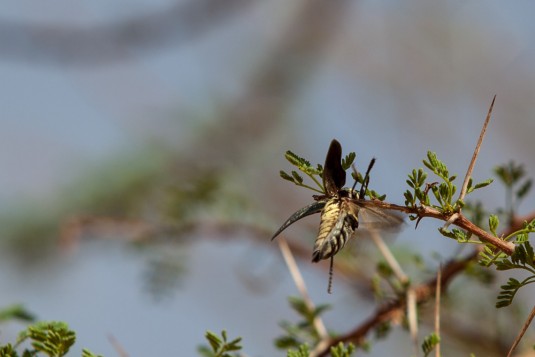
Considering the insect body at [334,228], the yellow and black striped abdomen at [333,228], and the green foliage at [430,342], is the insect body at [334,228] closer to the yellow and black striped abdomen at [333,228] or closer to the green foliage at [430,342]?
the yellow and black striped abdomen at [333,228]

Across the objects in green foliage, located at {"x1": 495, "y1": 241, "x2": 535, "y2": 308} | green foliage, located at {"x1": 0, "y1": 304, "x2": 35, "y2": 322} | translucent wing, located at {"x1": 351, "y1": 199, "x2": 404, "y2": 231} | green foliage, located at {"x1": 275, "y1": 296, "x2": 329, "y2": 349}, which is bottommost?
green foliage, located at {"x1": 0, "y1": 304, "x2": 35, "y2": 322}

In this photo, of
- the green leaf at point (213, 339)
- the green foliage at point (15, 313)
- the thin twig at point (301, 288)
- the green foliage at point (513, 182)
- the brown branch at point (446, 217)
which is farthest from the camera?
A: the thin twig at point (301, 288)

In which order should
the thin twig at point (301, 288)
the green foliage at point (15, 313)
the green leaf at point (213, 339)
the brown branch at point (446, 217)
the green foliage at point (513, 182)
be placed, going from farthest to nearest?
the thin twig at point (301, 288), the green foliage at point (513, 182), the green foliage at point (15, 313), the green leaf at point (213, 339), the brown branch at point (446, 217)

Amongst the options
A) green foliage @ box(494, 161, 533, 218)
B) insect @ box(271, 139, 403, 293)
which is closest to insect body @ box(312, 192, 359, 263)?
insect @ box(271, 139, 403, 293)

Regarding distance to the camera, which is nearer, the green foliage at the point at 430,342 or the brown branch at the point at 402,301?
the green foliage at the point at 430,342

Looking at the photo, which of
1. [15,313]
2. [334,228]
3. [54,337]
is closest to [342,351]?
[334,228]

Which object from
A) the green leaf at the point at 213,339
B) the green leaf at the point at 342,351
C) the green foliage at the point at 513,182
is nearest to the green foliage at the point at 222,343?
the green leaf at the point at 213,339

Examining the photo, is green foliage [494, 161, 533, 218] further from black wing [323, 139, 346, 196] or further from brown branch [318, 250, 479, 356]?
black wing [323, 139, 346, 196]

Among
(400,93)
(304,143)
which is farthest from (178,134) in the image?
(400,93)

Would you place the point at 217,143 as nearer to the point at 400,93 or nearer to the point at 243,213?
the point at 400,93
